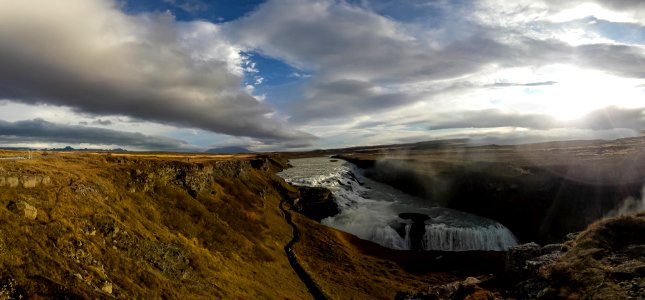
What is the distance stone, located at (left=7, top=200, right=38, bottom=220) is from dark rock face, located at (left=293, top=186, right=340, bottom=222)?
3123 inches

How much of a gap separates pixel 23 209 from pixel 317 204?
8497cm

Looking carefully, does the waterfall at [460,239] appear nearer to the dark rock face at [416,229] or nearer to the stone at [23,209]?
the dark rock face at [416,229]

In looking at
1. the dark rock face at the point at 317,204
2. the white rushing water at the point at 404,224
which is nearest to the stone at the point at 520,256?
the white rushing water at the point at 404,224

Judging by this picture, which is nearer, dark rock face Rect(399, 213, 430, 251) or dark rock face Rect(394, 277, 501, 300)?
dark rock face Rect(394, 277, 501, 300)

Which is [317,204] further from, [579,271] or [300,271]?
[579,271]

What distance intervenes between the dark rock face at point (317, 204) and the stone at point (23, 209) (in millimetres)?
79329

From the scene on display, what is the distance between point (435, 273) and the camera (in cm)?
7694

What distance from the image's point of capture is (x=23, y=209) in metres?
26.5

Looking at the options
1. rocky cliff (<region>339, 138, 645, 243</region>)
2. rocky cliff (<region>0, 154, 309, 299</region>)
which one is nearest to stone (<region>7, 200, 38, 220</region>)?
rocky cliff (<region>0, 154, 309, 299</region>)

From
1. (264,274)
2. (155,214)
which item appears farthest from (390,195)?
(155,214)

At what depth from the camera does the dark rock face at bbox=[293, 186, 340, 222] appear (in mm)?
105294

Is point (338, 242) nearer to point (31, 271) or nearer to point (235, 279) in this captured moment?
point (235, 279)

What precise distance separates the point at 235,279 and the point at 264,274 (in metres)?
8.18

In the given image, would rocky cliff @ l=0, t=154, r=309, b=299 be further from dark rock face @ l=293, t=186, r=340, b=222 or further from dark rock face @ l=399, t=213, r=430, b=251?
dark rock face @ l=399, t=213, r=430, b=251
